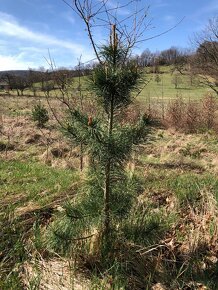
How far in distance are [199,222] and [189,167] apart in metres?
4.10

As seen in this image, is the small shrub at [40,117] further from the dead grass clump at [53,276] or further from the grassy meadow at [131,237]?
the dead grass clump at [53,276]

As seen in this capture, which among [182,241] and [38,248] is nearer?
[38,248]

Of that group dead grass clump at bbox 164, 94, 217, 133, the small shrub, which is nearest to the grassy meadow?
the small shrub

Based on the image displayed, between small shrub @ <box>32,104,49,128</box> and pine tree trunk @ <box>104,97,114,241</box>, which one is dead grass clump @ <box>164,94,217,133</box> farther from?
pine tree trunk @ <box>104,97,114,241</box>

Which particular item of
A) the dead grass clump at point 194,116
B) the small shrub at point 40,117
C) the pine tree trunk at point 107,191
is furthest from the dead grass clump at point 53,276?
the dead grass clump at point 194,116

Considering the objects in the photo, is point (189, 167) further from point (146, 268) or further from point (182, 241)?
point (146, 268)

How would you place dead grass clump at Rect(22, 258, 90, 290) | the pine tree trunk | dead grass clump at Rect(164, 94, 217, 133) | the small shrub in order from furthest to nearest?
dead grass clump at Rect(164, 94, 217, 133)
the small shrub
the pine tree trunk
dead grass clump at Rect(22, 258, 90, 290)

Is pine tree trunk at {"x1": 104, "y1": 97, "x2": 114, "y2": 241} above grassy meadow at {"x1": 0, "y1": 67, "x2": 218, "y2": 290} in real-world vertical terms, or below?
above

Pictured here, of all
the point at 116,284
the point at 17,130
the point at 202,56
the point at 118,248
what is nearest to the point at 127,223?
the point at 118,248

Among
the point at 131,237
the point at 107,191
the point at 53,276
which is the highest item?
the point at 107,191

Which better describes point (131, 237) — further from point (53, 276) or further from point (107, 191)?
point (53, 276)

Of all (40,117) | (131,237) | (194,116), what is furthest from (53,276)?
(194,116)

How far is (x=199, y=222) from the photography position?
4262mm

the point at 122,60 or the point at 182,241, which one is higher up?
the point at 122,60
